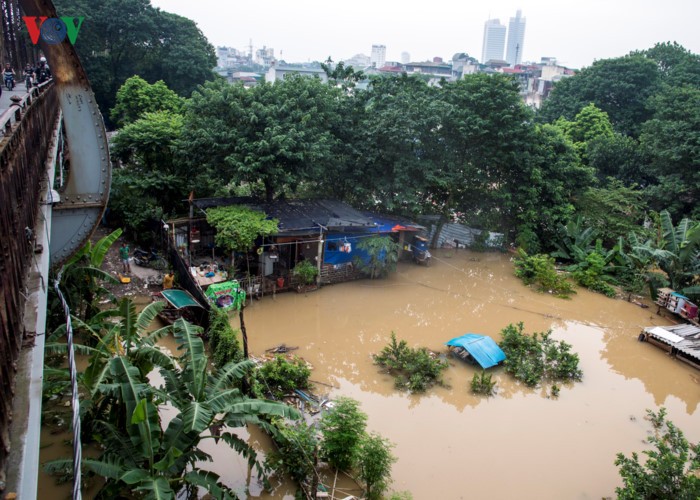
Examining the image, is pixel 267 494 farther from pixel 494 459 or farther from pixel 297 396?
pixel 494 459

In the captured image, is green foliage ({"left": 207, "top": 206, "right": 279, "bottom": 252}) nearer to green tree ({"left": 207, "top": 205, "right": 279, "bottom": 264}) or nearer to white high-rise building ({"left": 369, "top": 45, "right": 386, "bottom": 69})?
green tree ({"left": 207, "top": 205, "right": 279, "bottom": 264})

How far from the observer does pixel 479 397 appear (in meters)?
11.8

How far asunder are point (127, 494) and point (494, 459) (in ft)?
21.5

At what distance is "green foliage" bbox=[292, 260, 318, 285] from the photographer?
52.4 ft

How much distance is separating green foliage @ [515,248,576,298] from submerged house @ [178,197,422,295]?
4457mm

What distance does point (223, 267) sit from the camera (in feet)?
53.5

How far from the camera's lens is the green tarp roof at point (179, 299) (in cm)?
1304

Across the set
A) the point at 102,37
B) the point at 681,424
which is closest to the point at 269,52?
the point at 102,37

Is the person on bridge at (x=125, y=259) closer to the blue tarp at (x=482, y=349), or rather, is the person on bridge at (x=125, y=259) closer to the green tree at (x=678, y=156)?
the blue tarp at (x=482, y=349)

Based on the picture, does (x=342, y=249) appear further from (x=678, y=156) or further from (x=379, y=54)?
(x=379, y=54)

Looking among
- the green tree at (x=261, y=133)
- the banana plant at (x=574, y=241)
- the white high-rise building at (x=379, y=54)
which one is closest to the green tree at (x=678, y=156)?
the banana plant at (x=574, y=241)

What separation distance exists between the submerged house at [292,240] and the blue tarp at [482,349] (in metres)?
5.25

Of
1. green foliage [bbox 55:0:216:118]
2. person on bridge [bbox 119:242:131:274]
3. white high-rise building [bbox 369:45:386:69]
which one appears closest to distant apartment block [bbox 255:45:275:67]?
white high-rise building [bbox 369:45:386:69]

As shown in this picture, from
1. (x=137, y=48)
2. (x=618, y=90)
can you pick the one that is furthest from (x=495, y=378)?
(x=137, y=48)
